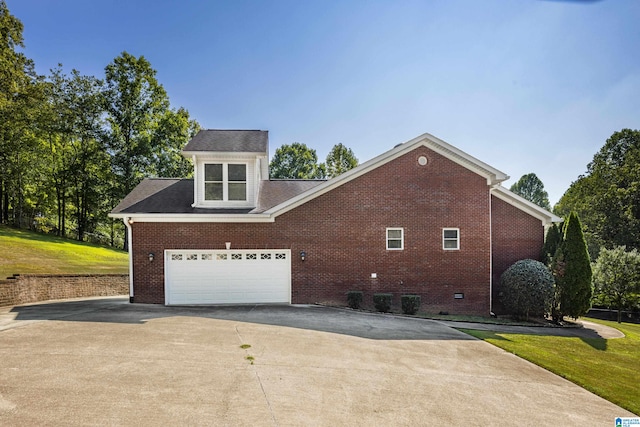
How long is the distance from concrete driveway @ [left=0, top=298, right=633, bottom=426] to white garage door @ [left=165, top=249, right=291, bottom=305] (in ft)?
11.5

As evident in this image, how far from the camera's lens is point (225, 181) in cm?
1432

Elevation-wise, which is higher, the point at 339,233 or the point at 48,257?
the point at 339,233

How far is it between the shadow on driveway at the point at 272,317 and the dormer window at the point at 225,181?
4541 mm

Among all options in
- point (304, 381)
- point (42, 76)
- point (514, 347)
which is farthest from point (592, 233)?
point (42, 76)

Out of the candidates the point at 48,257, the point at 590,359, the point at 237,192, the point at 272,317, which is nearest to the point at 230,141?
the point at 237,192

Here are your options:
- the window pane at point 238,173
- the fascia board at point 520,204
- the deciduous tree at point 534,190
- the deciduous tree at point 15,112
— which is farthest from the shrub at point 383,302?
the deciduous tree at point 534,190

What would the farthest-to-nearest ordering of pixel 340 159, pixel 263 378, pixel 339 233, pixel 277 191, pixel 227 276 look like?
pixel 340 159 < pixel 277 191 < pixel 339 233 < pixel 227 276 < pixel 263 378

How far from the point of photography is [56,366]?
5.67 m

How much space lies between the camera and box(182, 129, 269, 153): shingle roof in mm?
14258

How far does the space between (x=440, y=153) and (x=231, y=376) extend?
12.0 metres

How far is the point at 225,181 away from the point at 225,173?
0.34 meters

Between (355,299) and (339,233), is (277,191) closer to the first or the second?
(339,233)

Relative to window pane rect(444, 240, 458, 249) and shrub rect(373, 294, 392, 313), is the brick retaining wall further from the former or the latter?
window pane rect(444, 240, 458, 249)

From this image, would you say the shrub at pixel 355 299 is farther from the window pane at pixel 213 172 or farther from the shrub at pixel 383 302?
the window pane at pixel 213 172
